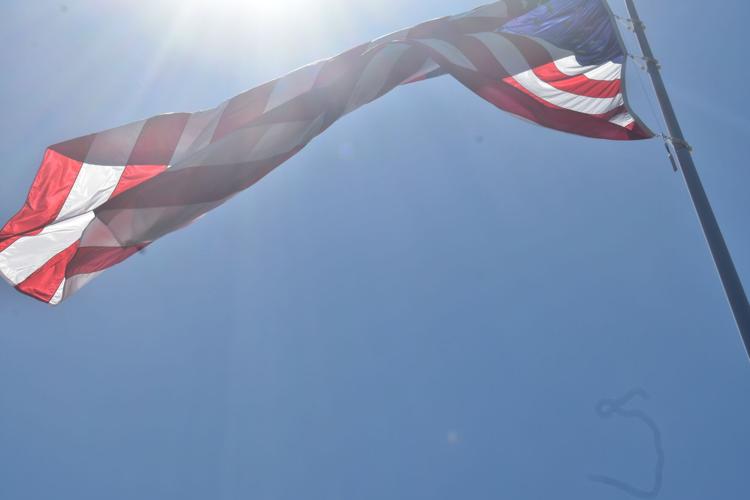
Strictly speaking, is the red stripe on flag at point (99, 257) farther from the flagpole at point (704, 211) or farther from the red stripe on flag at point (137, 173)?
the flagpole at point (704, 211)

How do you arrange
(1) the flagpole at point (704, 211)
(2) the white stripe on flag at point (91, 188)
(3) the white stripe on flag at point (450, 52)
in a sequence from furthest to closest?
(3) the white stripe on flag at point (450, 52) → (2) the white stripe on flag at point (91, 188) → (1) the flagpole at point (704, 211)

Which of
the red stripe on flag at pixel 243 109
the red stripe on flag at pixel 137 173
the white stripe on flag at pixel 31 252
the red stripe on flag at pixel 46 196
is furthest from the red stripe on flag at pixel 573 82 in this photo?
the white stripe on flag at pixel 31 252

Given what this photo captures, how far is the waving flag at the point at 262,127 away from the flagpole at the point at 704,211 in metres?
0.46

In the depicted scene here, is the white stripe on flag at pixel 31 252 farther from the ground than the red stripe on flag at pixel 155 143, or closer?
closer

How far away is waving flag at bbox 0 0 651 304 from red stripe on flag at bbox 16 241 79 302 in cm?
1

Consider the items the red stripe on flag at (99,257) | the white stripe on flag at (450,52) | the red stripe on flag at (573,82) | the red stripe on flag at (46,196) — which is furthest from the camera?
the red stripe on flag at (573,82)

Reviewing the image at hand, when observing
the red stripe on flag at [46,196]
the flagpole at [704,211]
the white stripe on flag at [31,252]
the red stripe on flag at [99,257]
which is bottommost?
the flagpole at [704,211]

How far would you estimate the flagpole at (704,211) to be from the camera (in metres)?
5.11

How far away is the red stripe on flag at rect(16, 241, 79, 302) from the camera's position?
714 cm

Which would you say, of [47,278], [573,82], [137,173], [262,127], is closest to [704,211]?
[573,82]

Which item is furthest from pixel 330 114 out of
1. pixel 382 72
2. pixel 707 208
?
pixel 707 208

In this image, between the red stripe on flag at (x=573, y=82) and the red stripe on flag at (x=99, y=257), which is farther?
the red stripe on flag at (x=573, y=82)

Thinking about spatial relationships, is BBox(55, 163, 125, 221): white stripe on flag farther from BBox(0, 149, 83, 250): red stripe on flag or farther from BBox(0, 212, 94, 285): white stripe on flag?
BBox(0, 212, 94, 285): white stripe on flag

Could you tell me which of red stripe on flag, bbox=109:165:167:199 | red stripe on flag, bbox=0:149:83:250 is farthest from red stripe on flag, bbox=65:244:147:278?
red stripe on flag, bbox=109:165:167:199
